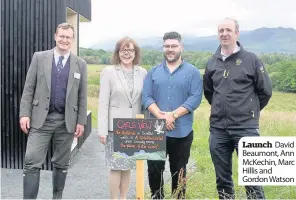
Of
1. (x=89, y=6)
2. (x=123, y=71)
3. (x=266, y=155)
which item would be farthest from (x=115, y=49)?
(x=89, y=6)

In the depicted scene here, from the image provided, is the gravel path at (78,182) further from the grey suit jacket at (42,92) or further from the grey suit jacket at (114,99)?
the grey suit jacket at (42,92)

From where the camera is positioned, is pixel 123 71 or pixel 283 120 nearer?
pixel 123 71

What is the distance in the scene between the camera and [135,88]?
4301 millimetres

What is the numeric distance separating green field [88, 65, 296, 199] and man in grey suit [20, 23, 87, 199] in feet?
4.42

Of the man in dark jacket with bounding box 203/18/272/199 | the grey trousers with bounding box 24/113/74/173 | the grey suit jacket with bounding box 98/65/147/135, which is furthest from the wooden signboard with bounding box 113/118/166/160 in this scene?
the grey trousers with bounding box 24/113/74/173

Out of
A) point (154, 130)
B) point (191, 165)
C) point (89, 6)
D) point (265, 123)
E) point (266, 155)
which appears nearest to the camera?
point (266, 155)

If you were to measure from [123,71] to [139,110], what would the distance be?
388mm

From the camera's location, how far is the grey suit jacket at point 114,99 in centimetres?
426

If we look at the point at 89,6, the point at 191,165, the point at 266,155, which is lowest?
the point at 191,165

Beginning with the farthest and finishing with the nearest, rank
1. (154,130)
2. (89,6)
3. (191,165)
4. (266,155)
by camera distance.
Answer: (89,6)
(191,165)
(154,130)
(266,155)

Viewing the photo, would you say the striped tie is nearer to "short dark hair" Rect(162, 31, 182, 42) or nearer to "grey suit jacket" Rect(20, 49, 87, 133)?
"grey suit jacket" Rect(20, 49, 87, 133)

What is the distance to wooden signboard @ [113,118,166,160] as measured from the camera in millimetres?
3922

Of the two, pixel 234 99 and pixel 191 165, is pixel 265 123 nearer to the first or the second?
pixel 191 165
